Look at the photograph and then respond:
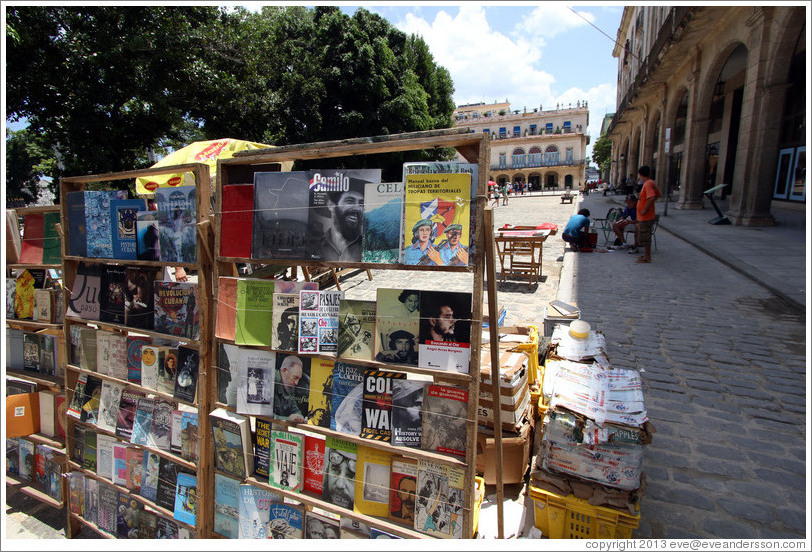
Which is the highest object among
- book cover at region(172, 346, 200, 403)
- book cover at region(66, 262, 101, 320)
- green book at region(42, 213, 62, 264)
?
green book at region(42, 213, 62, 264)

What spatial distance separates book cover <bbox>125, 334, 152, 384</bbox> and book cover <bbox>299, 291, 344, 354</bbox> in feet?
4.55

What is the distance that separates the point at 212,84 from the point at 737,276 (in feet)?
42.1

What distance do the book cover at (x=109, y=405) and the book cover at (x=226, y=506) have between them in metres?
0.97

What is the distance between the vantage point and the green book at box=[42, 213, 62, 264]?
3471 mm

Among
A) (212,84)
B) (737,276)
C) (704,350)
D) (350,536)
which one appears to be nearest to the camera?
(350,536)

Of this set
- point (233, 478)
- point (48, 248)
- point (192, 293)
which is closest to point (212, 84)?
point (48, 248)

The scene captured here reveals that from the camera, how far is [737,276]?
7.84 meters

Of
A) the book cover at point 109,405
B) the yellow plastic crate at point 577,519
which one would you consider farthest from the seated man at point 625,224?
the book cover at point 109,405

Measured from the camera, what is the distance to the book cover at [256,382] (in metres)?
2.39

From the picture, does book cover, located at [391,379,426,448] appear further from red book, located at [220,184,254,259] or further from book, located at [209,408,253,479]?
red book, located at [220,184,254,259]

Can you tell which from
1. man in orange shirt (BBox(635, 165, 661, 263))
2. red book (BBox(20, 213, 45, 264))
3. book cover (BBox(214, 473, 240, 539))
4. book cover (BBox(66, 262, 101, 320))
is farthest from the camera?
man in orange shirt (BBox(635, 165, 661, 263))

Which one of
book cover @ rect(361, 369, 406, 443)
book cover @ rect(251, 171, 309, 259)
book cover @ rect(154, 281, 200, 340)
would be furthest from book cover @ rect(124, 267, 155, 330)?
book cover @ rect(361, 369, 406, 443)

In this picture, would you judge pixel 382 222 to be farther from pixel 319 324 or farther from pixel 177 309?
pixel 177 309

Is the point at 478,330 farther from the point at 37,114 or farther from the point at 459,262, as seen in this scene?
the point at 37,114
